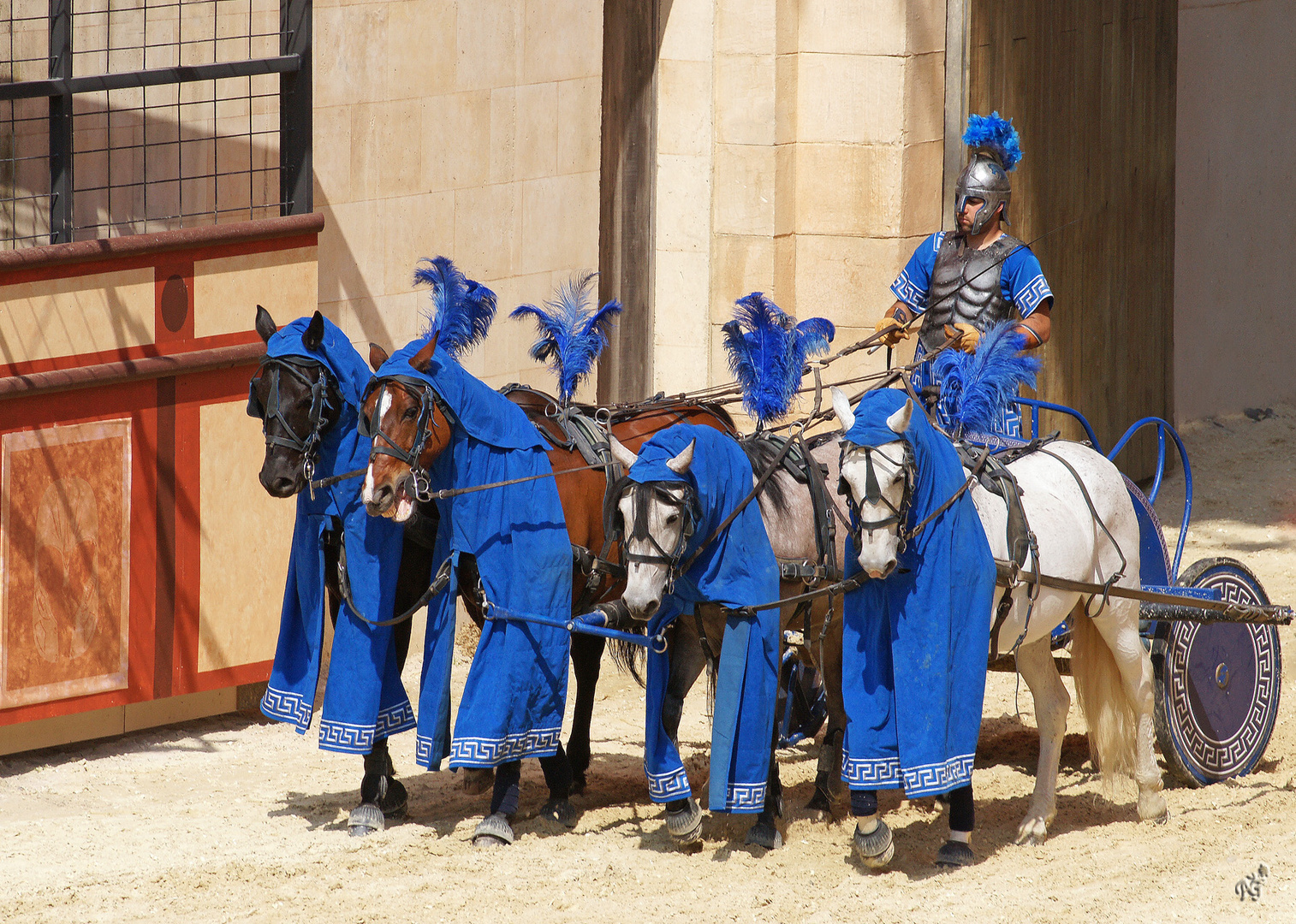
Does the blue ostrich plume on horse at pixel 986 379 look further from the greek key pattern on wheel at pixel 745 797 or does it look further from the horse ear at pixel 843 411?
the greek key pattern on wheel at pixel 745 797

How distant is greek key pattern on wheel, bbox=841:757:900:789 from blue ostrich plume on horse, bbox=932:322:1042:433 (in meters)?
1.47

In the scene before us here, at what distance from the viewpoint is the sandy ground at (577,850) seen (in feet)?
18.6

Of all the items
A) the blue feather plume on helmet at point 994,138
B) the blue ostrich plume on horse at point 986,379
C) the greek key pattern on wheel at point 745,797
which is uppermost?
the blue feather plume on helmet at point 994,138

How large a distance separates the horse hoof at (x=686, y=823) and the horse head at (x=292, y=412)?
75.1 inches

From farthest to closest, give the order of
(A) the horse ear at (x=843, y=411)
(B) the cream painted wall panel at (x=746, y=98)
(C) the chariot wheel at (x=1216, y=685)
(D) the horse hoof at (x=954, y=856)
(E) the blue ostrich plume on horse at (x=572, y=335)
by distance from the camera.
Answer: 1. (B) the cream painted wall panel at (x=746, y=98)
2. (E) the blue ostrich plume on horse at (x=572, y=335)
3. (C) the chariot wheel at (x=1216, y=685)
4. (D) the horse hoof at (x=954, y=856)
5. (A) the horse ear at (x=843, y=411)

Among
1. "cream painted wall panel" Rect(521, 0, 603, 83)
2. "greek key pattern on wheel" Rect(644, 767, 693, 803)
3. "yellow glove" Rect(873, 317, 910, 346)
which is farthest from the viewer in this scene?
"cream painted wall panel" Rect(521, 0, 603, 83)

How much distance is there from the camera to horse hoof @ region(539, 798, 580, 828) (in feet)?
21.9

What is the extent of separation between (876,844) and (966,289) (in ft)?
8.79

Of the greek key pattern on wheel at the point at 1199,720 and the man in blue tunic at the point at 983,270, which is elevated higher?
the man in blue tunic at the point at 983,270

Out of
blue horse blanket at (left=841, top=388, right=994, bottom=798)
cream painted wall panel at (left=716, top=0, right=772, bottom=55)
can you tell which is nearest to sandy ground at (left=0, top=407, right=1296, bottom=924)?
blue horse blanket at (left=841, top=388, right=994, bottom=798)

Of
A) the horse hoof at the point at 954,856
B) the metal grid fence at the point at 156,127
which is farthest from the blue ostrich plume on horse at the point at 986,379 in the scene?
the metal grid fence at the point at 156,127

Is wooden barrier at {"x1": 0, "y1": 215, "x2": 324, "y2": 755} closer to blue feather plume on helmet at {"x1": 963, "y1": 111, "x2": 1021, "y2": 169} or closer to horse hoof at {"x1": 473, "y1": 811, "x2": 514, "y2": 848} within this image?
horse hoof at {"x1": 473, "y1": 811, "x2": 514, "y2": 848}

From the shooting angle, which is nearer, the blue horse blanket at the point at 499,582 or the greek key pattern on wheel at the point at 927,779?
the greek key pattern on wheel at the point at 927,779

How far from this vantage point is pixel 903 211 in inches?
393
